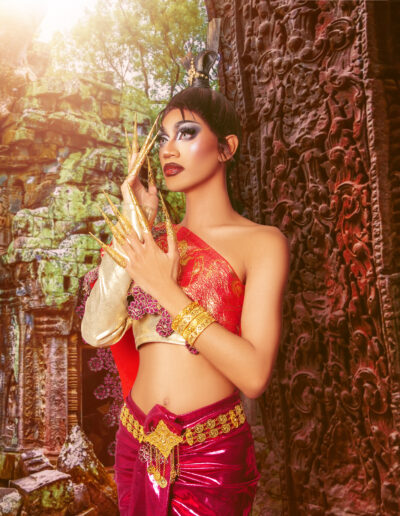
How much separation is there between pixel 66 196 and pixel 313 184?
1.19m

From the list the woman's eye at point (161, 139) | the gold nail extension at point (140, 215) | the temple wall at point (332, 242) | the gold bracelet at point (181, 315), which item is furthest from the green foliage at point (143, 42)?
the gold bracelet at point (181, 315)

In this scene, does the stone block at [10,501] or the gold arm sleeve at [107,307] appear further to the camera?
the stone block at [10,501]

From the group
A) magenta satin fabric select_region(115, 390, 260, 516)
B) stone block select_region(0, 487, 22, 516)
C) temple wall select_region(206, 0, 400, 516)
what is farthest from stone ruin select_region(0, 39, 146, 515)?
magenta satin fabric select_region(115, 390, 260, 516)

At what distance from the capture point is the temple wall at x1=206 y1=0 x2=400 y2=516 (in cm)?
167

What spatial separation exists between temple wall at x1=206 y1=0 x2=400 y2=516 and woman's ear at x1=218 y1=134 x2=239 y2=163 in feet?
1.23

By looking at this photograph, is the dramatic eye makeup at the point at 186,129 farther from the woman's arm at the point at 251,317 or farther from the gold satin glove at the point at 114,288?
the woman's arm at the point at 251,317

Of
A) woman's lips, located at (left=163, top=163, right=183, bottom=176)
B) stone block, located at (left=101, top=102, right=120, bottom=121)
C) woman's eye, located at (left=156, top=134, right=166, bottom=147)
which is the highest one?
stone block, located at (left=101, top=102, right=120, bottom=121)

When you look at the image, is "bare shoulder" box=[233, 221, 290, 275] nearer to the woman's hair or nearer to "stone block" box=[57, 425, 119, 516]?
the woman's hair

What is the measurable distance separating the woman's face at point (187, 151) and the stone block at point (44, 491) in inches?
55.3

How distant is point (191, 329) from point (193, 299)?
135 millimetres

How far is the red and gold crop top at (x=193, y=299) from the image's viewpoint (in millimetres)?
1374

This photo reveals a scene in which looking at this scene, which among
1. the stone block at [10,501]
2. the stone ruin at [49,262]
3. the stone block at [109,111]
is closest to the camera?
the stone block at [10,501]

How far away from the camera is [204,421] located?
4.29 feet

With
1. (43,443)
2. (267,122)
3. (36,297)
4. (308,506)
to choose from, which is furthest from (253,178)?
(43,443)
